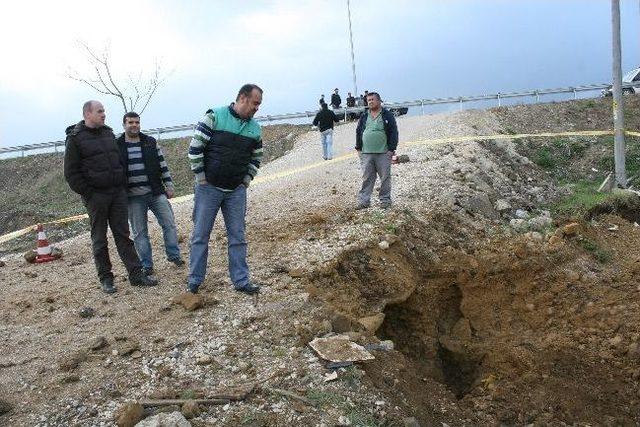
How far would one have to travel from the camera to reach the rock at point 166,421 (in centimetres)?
374

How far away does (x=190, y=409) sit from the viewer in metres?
3.96

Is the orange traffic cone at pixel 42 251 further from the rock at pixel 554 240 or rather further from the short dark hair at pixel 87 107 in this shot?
the rock at pixel 554 240

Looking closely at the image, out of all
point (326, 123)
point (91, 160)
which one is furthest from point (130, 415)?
point (326, 123)

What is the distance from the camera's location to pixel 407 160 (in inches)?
512

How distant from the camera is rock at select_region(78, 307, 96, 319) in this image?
581 centimetres

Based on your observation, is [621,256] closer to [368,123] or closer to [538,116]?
[368,123]

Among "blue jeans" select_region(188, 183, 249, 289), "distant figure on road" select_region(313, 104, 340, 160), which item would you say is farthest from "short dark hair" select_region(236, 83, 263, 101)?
"distant figure on road" select_region(313, 104, 340, 160)

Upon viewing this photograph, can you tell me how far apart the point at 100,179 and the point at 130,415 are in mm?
2876

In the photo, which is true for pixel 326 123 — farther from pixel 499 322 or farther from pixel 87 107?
pixel 87 107

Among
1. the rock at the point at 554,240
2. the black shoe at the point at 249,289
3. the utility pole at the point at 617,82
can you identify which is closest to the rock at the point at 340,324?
the black shoe at the point at 249,289

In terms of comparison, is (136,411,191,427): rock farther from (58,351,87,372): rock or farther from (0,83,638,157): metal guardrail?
(0,83,638,157): metal guardrail

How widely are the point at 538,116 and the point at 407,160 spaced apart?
8.74 metres

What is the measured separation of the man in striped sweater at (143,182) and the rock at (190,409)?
3080 mm

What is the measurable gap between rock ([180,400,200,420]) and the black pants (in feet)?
9.15
